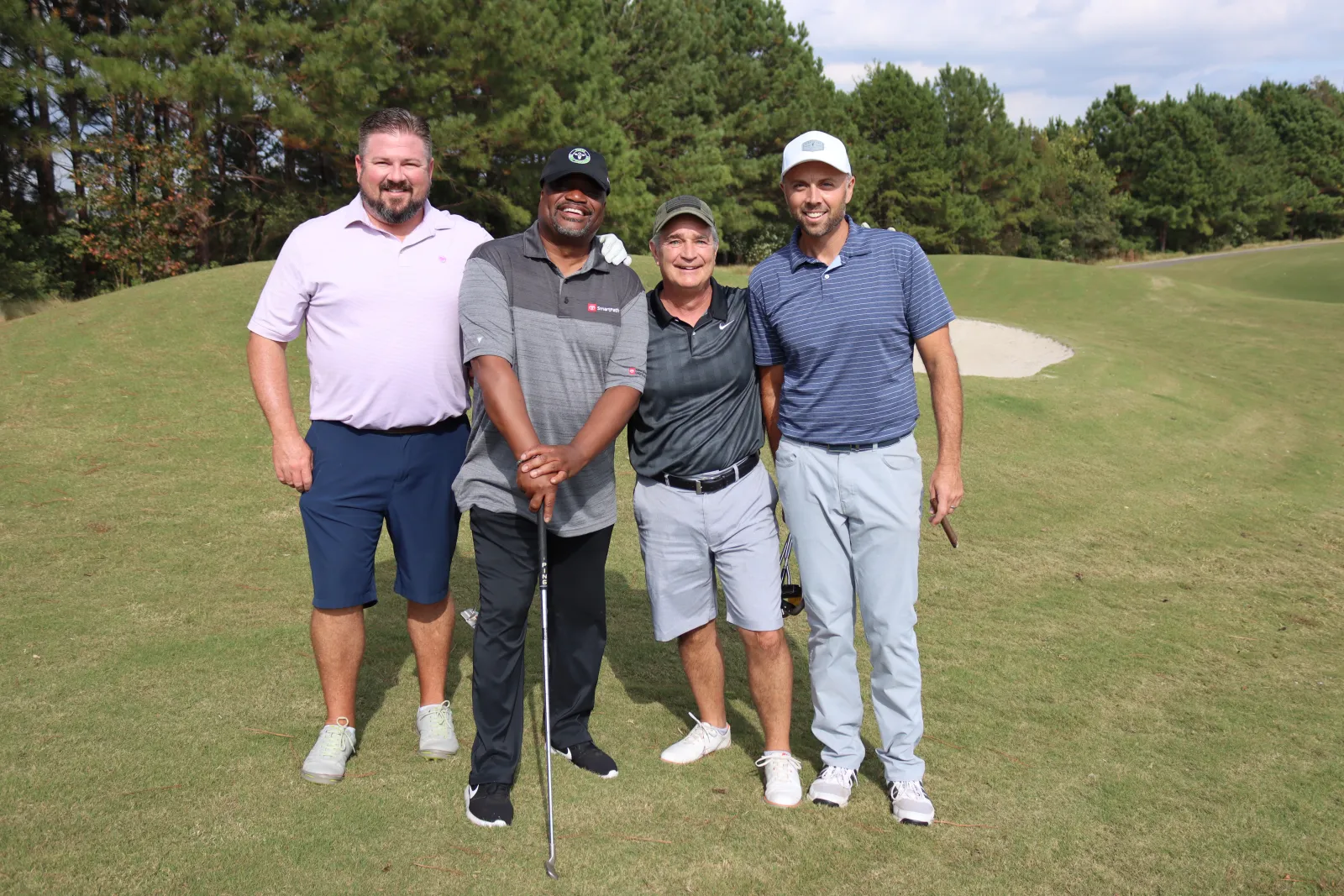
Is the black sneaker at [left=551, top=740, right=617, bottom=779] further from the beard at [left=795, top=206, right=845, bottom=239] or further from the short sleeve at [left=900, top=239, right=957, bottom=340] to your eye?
the beard at [left=795, top=206, right=845, bottom=239]

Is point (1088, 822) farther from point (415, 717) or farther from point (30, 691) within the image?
point (30, 691)

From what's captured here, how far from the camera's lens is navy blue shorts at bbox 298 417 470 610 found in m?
3.73

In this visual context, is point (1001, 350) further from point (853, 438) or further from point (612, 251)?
point (612, 251)

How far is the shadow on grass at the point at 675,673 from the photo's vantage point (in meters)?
4.23

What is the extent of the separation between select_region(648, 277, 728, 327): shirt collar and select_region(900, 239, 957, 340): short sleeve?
61cm

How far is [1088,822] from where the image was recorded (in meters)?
3.49

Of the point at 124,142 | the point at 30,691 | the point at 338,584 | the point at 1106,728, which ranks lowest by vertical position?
the point at 1106,728

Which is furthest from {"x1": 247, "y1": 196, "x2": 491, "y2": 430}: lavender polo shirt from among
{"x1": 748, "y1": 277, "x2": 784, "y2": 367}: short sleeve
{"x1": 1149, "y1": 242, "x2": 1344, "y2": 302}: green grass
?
{"x1": 1149, "y1": 242, "x2": 1344, "y2": 302}: green grass

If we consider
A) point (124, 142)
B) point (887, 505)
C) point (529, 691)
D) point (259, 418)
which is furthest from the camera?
point (124, 142)

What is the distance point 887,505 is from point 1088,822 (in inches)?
48.5

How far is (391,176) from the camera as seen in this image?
3.66 meters

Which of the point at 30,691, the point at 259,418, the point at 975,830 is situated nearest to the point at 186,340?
the point at 259,418

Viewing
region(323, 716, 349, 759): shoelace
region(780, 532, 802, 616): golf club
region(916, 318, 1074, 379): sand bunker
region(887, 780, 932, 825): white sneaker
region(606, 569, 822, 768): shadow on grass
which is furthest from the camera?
region(916, 318, 1074, 379): sand bunker

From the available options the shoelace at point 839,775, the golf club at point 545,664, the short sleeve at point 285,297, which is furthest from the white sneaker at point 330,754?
the shoelace at point 839,775
